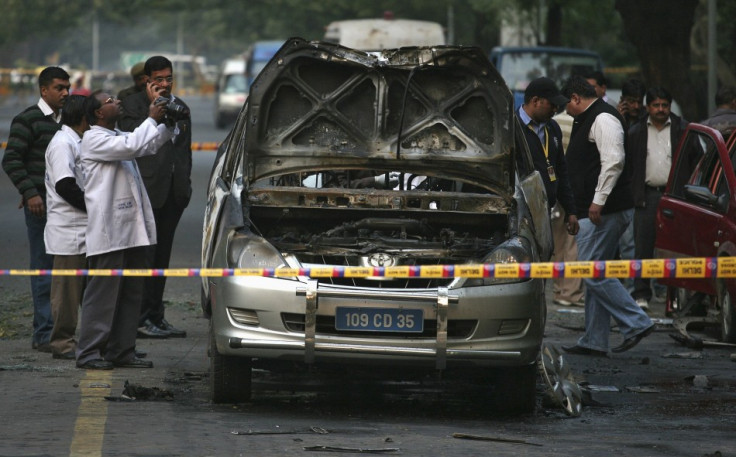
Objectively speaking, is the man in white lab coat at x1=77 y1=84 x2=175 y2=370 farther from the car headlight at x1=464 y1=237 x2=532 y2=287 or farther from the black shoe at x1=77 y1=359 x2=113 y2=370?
the car headlight at x1=464 y1=237 x2=532 y2=287

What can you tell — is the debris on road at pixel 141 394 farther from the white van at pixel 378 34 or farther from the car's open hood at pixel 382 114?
the white van at pixel 378 34

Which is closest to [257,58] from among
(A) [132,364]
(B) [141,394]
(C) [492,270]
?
(A) [132,364]

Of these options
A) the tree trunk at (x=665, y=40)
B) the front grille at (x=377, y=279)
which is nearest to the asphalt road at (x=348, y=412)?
the front grille at (x=377, y=279)

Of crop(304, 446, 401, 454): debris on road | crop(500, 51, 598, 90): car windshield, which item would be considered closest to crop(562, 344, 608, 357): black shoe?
crop(304, 446, 401, 454): debris on road

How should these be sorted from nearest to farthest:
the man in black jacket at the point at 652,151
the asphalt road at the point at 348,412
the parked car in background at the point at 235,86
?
the asphalt road at the point at 348,412, the man in black jacket at the point at 652,151, the parked car in background at the point at 235,86

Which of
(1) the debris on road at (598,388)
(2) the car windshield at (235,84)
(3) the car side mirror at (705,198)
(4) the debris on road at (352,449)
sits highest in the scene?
(3) the car side mirror at (705,198)

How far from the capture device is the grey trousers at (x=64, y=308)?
32.9 feet

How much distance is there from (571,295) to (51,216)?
5.43 m

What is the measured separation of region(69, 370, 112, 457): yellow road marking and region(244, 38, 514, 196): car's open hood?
4.95 feet

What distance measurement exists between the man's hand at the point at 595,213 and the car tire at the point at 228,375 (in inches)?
131

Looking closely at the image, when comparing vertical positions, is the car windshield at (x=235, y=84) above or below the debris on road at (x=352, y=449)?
above

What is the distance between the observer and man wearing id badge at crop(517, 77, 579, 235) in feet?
35.7

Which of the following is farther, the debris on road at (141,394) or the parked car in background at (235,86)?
the parked car in background at (235,86)

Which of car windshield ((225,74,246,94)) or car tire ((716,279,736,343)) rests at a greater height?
car windshield ((225,74,246,94))
